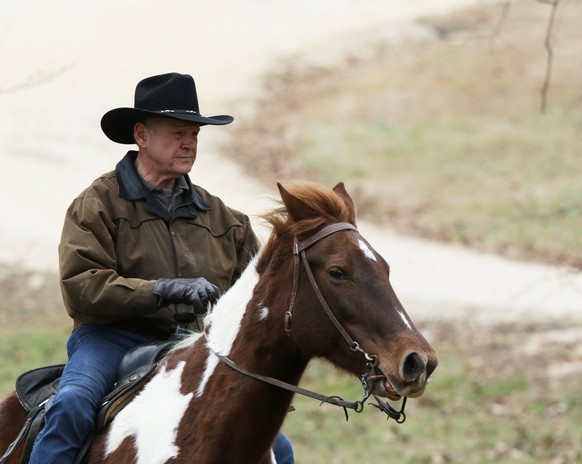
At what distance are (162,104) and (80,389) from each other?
149cm

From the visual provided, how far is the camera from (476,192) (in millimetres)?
24984

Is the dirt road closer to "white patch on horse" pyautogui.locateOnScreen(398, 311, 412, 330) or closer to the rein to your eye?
the rein

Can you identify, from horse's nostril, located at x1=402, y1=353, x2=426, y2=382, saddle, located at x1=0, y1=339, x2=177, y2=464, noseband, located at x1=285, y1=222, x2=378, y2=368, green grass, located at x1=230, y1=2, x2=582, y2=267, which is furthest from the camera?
green grass, located at x1=230, y1=2, x2=582, y2=267

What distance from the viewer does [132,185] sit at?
552 centimetres

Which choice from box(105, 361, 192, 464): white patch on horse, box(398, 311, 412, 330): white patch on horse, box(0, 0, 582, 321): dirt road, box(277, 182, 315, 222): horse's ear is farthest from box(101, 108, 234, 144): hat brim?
box(0, 0, 582, 321): dirt road

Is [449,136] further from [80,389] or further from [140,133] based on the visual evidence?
[80,389]

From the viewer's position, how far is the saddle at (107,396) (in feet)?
16.8

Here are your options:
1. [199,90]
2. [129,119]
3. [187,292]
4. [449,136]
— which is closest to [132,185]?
[129,119]

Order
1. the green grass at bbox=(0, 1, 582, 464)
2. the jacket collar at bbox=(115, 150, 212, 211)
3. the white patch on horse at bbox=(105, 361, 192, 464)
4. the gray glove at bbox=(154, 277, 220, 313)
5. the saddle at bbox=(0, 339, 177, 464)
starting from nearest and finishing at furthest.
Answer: the white patch on horse at bbox=(105, 361, 192, 464) < the gray glove at bbox=(154, 277, 220, 313) < the saddle at bbox=(0, 339, 177, 464) < the jacket collar at bbox=(115, 150, 212, 211) < the green grass at bbox=(0, 1, 582, 464)

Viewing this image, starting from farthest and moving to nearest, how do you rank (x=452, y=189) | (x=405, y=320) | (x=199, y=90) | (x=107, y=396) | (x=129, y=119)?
1. (x=199, y=90)
2. (x=452, y=189)
3. (x=129, y=119)
4. (x=107, y=396)
5. (x=405, y=320)

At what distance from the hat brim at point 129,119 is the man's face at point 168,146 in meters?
0.06

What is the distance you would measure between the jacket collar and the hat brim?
143mm

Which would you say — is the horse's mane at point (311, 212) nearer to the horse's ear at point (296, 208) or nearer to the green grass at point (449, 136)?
the horse's ear at point (296, 208)

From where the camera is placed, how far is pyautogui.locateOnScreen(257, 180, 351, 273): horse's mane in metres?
4.76
